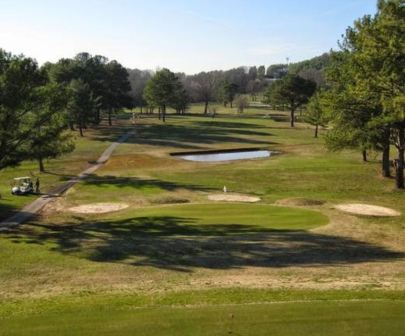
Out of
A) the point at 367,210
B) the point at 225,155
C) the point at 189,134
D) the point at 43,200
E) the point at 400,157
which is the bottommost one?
the point at 43,200

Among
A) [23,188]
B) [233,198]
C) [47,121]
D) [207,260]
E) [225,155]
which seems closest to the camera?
[207,260]

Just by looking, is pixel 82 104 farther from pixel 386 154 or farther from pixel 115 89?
pixel 386 154

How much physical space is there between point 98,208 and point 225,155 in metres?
40.6

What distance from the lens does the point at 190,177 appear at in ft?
187

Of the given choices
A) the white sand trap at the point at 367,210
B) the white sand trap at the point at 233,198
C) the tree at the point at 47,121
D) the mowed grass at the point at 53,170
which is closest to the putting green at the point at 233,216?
the white sand trap at the point at 233,198

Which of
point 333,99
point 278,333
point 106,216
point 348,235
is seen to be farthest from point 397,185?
point 278,333

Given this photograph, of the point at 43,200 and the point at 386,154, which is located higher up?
the point at 386,154

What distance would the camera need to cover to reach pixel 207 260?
2603cm

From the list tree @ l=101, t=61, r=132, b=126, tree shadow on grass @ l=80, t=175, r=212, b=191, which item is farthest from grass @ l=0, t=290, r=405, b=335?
tree @ l=101, t=61, r=132, b=126

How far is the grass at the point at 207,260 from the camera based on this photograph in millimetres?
15625

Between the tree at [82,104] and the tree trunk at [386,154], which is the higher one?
the tree at [82,104]

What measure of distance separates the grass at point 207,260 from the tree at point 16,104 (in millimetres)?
5957

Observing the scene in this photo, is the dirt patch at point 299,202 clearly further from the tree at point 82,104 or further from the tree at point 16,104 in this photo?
the tree at point 82,104

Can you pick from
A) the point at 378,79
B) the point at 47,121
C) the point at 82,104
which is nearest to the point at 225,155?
the point at 82,104
